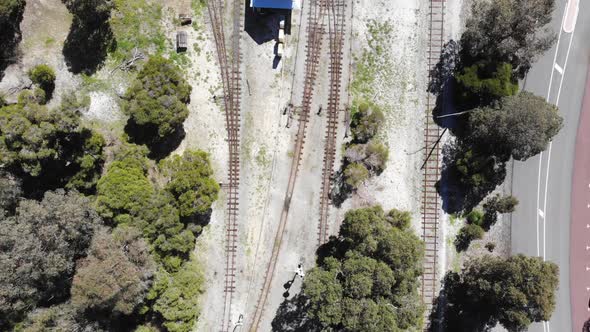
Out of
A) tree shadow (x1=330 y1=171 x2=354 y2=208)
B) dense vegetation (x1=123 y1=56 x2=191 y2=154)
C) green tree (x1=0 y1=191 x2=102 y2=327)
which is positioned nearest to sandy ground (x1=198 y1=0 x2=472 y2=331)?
tree shadow (x1=330 y1=171 x2=354 y2=208)

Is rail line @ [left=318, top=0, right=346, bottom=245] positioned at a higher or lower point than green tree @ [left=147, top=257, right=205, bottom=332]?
higher

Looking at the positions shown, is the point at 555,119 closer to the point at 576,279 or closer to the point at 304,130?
the point at 576,279

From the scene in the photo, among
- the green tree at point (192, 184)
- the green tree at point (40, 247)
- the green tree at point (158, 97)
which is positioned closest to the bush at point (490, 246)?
the green tree at point (192, 184)

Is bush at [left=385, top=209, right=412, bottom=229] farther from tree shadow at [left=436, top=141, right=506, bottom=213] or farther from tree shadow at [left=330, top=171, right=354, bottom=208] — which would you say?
tree shadow at [left=436, top=141, right=506, bottom=213]

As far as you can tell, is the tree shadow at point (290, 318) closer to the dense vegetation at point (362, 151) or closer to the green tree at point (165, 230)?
the green tree at point (165, 230)

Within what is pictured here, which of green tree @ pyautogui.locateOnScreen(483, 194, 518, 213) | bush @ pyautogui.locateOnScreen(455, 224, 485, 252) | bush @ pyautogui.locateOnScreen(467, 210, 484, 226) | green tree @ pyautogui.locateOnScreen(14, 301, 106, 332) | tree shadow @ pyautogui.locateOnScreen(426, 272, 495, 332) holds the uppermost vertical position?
green tree @ pyautogui.locateOnScreen(483, 194, 518, 213)

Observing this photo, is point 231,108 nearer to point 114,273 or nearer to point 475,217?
point 114,273

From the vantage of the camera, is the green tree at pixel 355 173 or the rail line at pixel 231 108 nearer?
the green tree at pixel 355 173
